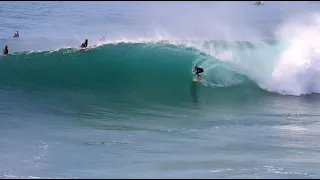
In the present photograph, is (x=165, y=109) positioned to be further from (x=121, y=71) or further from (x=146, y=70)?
(x=146, y=70)

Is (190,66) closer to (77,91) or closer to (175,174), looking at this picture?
(77,91)

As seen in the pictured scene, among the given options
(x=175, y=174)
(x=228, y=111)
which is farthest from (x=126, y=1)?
(x=175, y=174)

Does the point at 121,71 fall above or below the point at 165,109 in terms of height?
above

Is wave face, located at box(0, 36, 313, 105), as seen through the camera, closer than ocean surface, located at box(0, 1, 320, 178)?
No

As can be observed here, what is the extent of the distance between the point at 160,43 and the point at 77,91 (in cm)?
607

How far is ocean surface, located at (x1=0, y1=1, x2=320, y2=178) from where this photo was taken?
39.4 ft

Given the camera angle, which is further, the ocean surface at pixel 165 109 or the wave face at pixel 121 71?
the wave face at pixel 121 71

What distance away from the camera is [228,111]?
18516 mm

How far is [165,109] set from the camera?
18.4 meters

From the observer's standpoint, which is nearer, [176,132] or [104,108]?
[176,132]

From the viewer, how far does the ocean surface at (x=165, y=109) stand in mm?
12000

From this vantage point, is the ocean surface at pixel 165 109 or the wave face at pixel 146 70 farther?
the wave face at pixel 146 70

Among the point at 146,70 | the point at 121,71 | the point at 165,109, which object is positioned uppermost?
the point at 146,70

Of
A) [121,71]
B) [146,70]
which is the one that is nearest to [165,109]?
[121,71]
